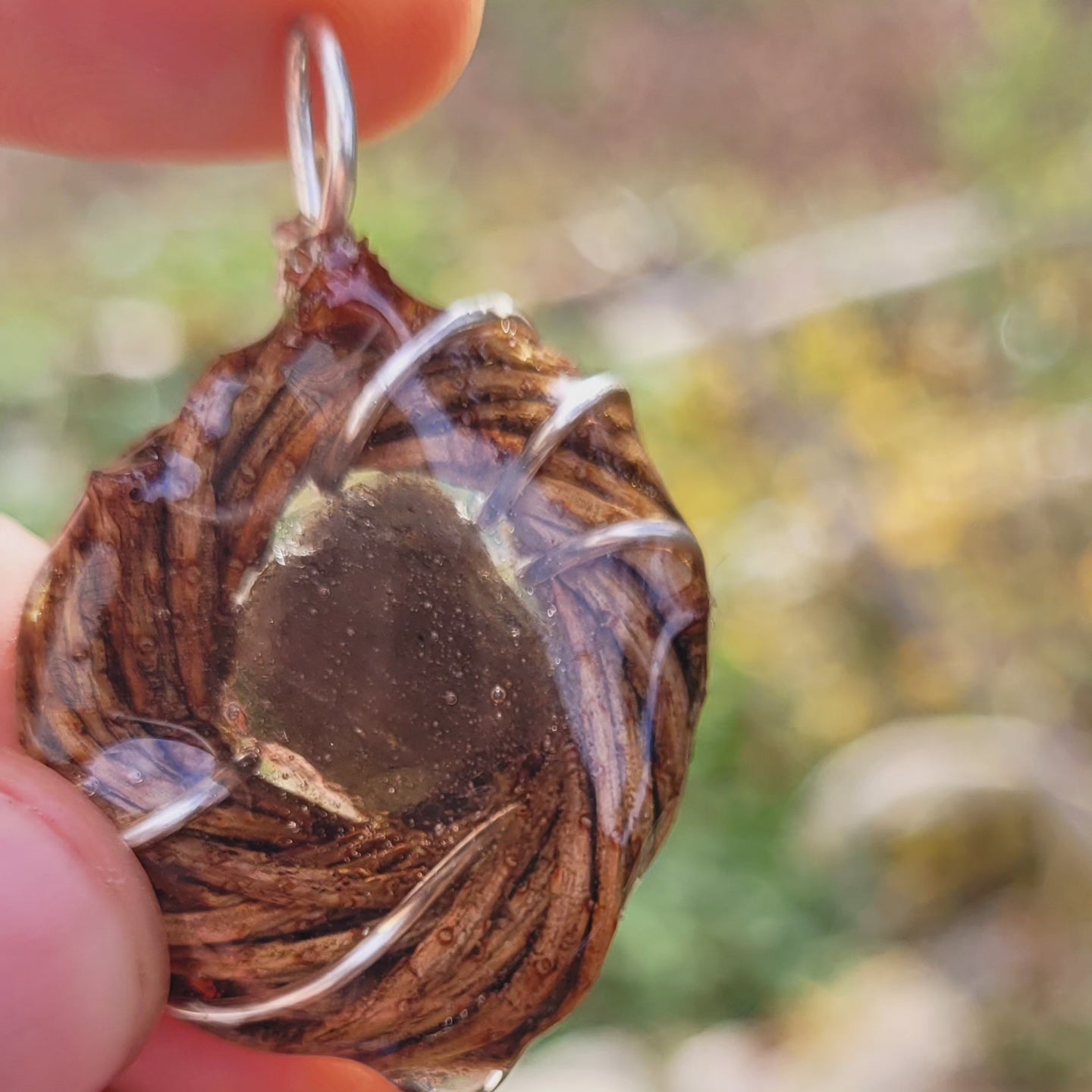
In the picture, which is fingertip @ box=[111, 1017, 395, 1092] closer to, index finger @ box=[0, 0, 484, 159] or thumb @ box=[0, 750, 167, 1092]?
thumb @ box=[0, 750, 167, 1092]

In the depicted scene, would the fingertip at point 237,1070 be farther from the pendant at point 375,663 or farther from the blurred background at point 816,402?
the blurred background at point 816,402

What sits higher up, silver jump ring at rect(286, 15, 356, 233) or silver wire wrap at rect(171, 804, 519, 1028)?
silver jump ring at rect(286, 15, 356, 233)

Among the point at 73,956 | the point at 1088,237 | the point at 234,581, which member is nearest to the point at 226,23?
the point at 234,581

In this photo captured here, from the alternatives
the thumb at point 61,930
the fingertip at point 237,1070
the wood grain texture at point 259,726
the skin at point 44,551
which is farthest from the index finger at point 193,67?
the fingertip at point 237,1070

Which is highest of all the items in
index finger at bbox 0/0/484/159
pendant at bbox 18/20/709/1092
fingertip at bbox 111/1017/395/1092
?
index finger at bbox 0/0/484/159

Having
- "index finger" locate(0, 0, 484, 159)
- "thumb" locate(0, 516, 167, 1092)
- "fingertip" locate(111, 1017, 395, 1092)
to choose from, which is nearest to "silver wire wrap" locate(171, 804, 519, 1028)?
"thumb" locate(0, 516, 167, 1092)

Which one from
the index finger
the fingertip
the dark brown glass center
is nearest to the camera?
the dark brown glass center

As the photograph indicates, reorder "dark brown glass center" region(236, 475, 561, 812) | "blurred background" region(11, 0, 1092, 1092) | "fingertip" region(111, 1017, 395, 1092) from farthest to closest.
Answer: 1. "blurred background" region(11, 0, 1092, 1092)
2. "fingertip" region(111, 1017, 395, 1092)
3. "dark brown glass center" region(236, 475, 561, 812)
